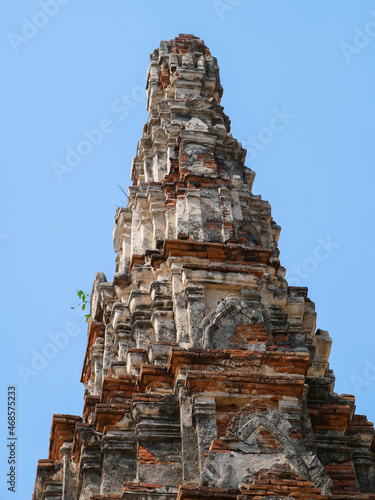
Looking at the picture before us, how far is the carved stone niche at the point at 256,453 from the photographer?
8.77 m

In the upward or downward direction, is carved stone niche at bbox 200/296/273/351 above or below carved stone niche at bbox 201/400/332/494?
A: above

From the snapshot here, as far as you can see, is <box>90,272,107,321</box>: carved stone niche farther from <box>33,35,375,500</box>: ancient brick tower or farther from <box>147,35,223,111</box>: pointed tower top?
<box>147,35,223,111</box>: pointed tower top

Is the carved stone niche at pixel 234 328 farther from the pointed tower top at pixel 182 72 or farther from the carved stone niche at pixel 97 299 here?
the pointed tower top at pixel 182 72

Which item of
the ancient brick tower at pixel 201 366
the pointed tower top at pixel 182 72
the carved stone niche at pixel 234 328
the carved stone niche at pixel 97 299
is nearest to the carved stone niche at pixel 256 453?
the ancient brick tower at pixel 201 366

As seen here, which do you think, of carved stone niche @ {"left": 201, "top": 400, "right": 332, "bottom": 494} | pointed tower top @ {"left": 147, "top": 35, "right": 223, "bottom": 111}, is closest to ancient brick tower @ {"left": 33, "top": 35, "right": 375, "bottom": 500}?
carved stone niche @ {"left": 201, "top": 400, "right": 332, "bottom": 494}

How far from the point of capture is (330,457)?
10.2m

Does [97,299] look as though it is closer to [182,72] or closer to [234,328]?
[234,328]

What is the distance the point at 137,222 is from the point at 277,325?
2955mm

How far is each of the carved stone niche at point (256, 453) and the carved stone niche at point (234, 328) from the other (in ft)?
3.91

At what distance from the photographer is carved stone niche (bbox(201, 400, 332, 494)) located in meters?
8.77

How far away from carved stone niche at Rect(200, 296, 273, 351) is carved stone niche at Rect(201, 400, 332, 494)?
1193 mm

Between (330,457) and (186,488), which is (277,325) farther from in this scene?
(186,488)

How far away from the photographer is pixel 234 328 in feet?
35.8

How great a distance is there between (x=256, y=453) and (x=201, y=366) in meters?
1.38
